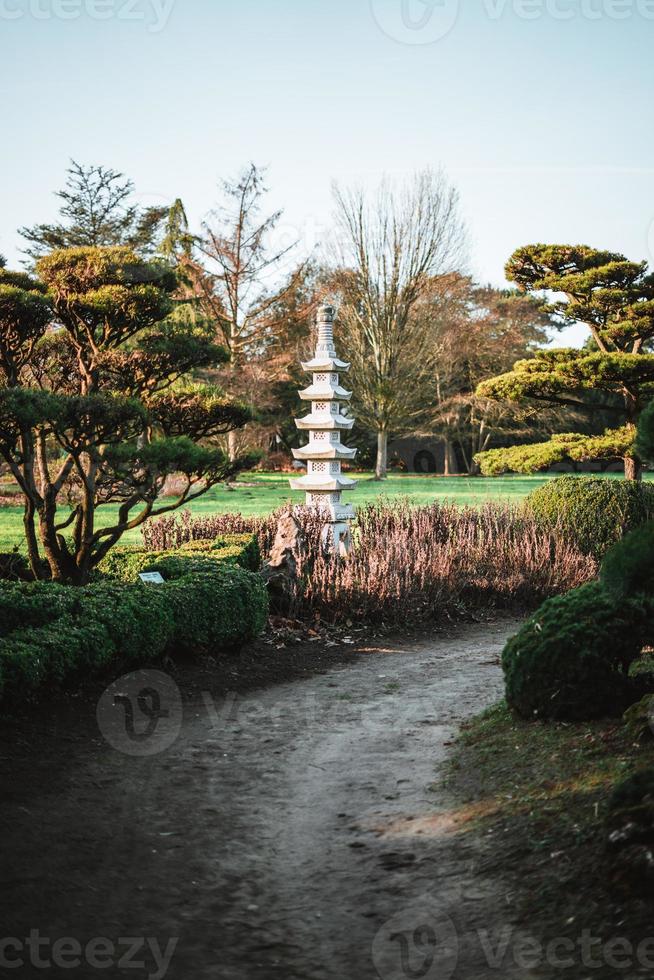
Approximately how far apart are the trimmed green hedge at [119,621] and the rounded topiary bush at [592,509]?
18.5 ft

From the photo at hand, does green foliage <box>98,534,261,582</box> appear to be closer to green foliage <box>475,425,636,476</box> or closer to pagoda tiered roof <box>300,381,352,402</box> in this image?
pagoda tiered roof <box>300,381,352,402</box>

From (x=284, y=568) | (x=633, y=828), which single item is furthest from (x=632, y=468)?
(x=633, y=828)

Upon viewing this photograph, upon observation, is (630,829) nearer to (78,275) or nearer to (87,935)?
(87,935)

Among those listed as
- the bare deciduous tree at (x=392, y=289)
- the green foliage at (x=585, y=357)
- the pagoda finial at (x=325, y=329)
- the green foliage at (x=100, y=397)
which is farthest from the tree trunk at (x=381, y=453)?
the green foliage at (x=100, y=397)

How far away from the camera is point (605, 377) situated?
12.9 metres

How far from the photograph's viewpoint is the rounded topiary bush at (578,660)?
4668mm

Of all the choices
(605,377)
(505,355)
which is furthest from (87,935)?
(505,355)

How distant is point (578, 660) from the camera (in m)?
4.73

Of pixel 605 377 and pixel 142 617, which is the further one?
pixel 605 377

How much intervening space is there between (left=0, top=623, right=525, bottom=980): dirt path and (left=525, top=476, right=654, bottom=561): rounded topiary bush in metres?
6.30

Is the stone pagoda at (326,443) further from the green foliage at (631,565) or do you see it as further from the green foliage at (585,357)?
the green foliage at (631,565)

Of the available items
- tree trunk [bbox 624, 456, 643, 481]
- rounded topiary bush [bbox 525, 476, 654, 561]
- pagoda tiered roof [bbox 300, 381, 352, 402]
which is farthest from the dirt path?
tree trunk [bbox 624, 456, 643, 481]

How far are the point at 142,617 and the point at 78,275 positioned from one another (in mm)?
3782

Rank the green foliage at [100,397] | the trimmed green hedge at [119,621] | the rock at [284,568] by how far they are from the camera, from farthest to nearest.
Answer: the rock at [284,568] < the green foliage at [100,397] < the trimmed green hedge at [119,621]
